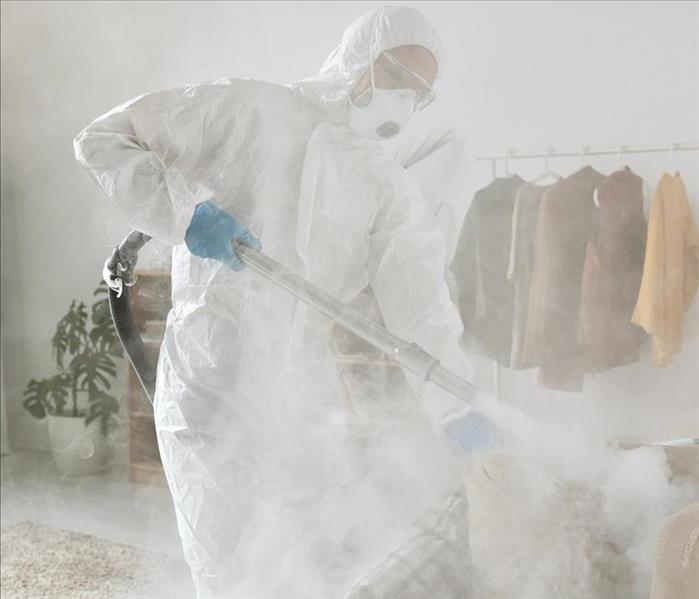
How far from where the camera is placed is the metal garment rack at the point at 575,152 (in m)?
1.04

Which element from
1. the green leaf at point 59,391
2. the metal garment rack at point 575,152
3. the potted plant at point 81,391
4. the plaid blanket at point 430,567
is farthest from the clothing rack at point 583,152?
the green leaf at point 59,391

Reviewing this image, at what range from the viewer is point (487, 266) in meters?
1.13

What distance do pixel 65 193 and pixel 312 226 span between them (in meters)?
0.68

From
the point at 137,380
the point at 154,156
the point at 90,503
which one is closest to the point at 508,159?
the point at 154,156

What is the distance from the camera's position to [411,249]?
1.05 metres

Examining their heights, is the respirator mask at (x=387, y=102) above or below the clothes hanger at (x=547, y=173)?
above

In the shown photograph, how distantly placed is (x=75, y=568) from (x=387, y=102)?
4.04 feet

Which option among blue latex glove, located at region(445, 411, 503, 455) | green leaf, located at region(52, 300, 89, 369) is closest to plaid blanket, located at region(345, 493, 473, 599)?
blue latex glove, located at region(445, 411, 503, 455)

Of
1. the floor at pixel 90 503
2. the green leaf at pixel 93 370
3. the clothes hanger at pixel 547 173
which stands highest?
the clothes hanger at pixel 547 173

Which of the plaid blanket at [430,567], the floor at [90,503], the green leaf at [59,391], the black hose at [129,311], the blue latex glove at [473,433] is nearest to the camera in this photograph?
the plaid blanket at [430,567]

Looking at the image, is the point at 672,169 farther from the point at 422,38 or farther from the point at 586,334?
the point at 422,38

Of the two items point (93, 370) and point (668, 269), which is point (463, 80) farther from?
point (93, 370)

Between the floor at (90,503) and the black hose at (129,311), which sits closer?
the black hose at (129,311)

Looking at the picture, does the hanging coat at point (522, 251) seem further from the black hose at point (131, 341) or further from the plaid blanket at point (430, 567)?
the black hose at point (131, 341)
